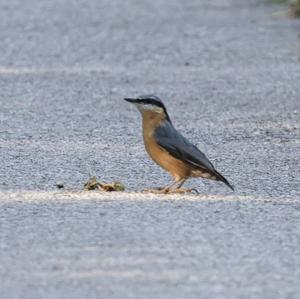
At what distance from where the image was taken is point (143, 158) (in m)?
10.9

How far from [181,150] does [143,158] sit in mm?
1837

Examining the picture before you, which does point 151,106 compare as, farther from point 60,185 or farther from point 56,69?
point 56,69

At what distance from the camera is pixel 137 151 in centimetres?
1124

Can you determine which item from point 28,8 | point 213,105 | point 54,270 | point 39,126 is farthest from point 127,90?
point 28,8

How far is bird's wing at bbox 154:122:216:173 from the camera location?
905 cm

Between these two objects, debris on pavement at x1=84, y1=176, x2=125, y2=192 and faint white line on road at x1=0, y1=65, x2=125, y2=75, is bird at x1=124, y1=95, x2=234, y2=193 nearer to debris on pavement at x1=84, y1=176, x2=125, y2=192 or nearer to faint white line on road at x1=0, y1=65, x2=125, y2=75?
debris on pavement at x1=84, y1=176, x2=125, y2=192

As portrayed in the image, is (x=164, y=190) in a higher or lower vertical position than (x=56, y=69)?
higher

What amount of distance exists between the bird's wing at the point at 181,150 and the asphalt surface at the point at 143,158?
250mm

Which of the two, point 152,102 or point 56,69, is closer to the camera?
point 152,102

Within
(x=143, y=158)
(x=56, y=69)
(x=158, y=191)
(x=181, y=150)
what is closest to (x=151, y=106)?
(x=181, y=150)

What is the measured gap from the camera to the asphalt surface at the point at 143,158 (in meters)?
7.13

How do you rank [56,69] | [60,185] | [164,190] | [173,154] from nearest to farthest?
[173,154]
[164,190]
[60,185]
[56,69]

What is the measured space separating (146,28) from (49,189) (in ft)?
38.6

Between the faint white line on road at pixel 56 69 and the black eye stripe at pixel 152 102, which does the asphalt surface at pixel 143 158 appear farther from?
the black eye stripe at pixel 152 102
